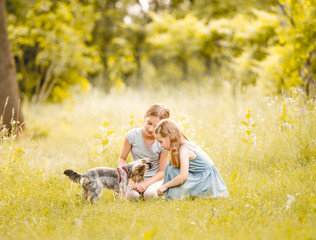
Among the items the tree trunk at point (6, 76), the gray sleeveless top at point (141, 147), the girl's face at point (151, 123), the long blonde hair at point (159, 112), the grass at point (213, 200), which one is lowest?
the grass at point (213, 200)

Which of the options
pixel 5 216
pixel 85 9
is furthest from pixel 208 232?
pixel 85 9

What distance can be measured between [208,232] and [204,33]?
39.5 feet

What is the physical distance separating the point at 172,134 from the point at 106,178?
40.3 inches

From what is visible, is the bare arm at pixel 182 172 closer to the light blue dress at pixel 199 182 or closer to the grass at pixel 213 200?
the light blue dress at pixel 199 182

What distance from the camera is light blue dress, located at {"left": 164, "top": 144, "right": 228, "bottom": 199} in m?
4.45

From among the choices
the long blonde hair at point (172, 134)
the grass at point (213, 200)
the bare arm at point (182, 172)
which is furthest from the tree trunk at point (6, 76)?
the bare arm at point (182, 172)

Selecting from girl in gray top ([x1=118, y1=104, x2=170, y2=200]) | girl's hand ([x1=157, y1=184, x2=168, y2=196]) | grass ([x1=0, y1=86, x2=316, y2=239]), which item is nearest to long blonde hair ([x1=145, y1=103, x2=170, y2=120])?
girl in gray top ([x1=118, y1=104, x2=170, y2=200])

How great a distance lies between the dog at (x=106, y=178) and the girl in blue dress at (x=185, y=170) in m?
0.38

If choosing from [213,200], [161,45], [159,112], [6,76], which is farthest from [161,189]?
[161,45]

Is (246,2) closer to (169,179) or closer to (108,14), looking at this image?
(108,14)

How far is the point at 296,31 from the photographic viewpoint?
8297 mm

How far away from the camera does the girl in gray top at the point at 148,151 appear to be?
4.76 m

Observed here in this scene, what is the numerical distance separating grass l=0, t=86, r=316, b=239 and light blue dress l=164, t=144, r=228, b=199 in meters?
0.16

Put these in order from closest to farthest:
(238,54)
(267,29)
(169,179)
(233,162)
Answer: (169,179) < (233,162) < (267,29) < (238,54)
